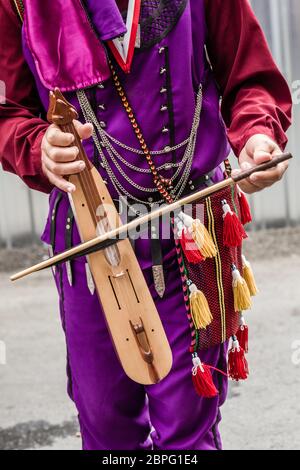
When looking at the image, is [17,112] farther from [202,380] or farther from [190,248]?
[202,380]

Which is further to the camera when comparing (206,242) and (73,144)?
(206,242)

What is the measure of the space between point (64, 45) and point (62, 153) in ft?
1.04

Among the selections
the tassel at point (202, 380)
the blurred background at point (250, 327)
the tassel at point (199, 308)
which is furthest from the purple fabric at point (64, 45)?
the blurred background at point (250, 327)

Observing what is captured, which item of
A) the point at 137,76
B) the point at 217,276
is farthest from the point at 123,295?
the point at 137,76

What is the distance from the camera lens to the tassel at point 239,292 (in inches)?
75.0

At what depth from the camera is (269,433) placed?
2.89 meters

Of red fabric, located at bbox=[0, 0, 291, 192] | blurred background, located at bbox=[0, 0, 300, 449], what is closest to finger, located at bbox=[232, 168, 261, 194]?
red fabric, located at bbox=[0, 0, 291, 192]

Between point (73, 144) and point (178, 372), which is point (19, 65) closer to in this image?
point (73, 144)

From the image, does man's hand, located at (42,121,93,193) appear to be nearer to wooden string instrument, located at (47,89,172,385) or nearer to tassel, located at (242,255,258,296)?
wooden string instrument, located at (47,89,172,385)

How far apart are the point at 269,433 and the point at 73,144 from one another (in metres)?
1.66

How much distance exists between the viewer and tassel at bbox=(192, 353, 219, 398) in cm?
183

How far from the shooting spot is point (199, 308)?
6.00ft

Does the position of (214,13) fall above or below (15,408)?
above
